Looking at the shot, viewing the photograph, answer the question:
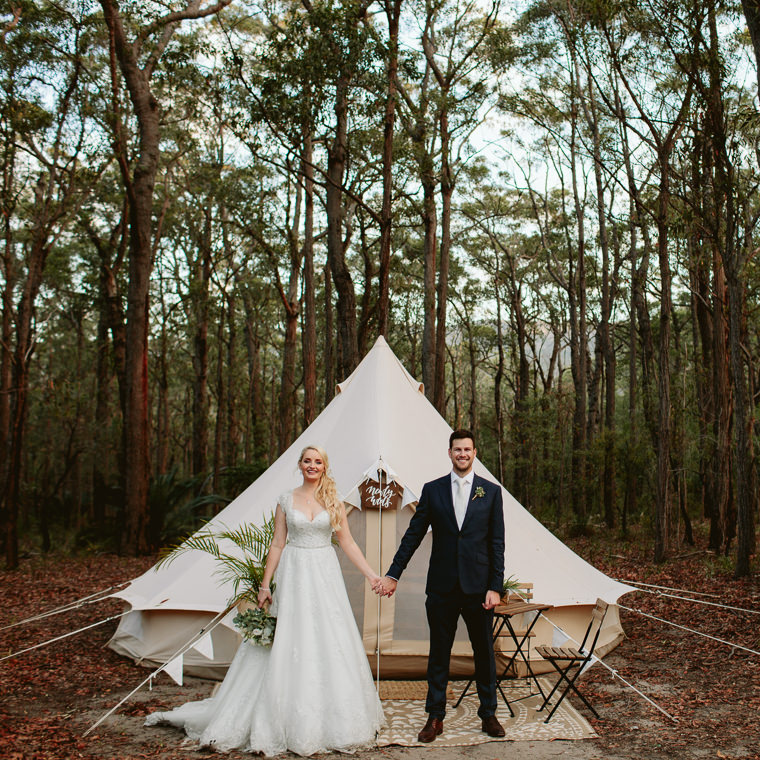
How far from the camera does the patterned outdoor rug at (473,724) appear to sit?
4.42 m

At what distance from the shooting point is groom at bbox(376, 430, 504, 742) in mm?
4348

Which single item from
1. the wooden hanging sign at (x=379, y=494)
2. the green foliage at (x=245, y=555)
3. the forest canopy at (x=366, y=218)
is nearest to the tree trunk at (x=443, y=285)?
the forest canopy at (x=366, y=218)

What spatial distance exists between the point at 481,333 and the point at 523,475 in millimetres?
9344

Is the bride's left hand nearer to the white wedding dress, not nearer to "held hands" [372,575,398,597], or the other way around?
the white wedding dress

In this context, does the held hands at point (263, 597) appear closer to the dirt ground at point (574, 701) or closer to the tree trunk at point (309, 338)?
the dirt ground at point (574, 701)

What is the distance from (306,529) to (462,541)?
903mm

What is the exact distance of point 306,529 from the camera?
444cm

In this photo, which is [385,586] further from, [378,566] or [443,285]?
[443,285]

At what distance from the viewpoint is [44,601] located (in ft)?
29.2

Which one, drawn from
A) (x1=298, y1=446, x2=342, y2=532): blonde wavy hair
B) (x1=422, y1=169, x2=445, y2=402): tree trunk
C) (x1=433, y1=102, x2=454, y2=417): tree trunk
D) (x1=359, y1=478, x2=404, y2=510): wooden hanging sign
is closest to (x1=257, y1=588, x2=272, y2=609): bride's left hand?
(x1=298, y1=446, x2=342, y2=532): blonde wavy hair

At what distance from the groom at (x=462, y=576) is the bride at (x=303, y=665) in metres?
0.34

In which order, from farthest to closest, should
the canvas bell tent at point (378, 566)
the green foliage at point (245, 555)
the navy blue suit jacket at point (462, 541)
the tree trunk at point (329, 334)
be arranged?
the tree trunk at point (329, 334) < the canvas bell tent at point (378, 566) < the green foliage at point (245, 555) < the navy blue suit jacket at point (462, 541)

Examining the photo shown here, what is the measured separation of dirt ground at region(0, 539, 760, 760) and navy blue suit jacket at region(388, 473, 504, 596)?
0.92m

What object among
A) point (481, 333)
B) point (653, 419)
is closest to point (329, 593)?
point (653, 419)
